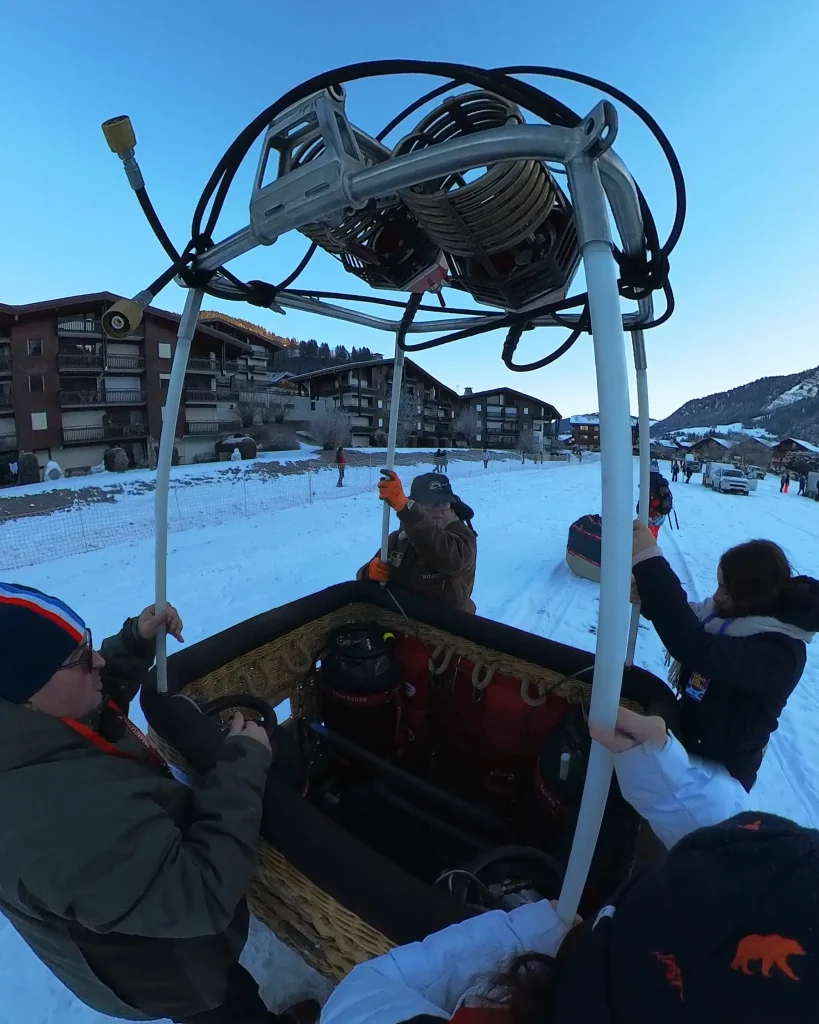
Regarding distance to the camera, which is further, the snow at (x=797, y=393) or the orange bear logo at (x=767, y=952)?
the snow at (x=797, y=393)

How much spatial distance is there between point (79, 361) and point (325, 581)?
84.5 feet

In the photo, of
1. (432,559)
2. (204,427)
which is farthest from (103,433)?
(432,559)

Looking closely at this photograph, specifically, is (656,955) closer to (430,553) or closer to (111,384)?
(430,553)

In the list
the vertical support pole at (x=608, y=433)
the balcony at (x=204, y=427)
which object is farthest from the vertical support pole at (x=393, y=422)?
the balcony at (x=204, y=427)

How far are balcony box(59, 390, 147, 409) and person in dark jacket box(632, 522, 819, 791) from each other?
3047 cm

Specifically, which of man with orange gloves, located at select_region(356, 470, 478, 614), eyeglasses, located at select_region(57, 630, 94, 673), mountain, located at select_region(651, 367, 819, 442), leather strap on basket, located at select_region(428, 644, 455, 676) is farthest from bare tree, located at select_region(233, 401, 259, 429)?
mountain, located at select_region(651, 367, 819, 442)

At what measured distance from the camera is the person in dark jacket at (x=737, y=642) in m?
1.62

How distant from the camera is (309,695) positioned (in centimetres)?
291

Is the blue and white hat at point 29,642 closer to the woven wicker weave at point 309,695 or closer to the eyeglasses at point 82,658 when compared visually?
the eyeglasses at point 82,658

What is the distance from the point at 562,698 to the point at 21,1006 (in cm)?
261

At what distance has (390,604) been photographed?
2904 millimetres

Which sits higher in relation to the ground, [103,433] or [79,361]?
[79,361]

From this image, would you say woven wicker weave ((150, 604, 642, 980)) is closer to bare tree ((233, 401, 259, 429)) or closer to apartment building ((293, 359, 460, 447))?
bare tree ((233, 401, 259, 429))

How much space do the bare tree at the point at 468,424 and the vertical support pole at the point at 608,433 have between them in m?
50.2
